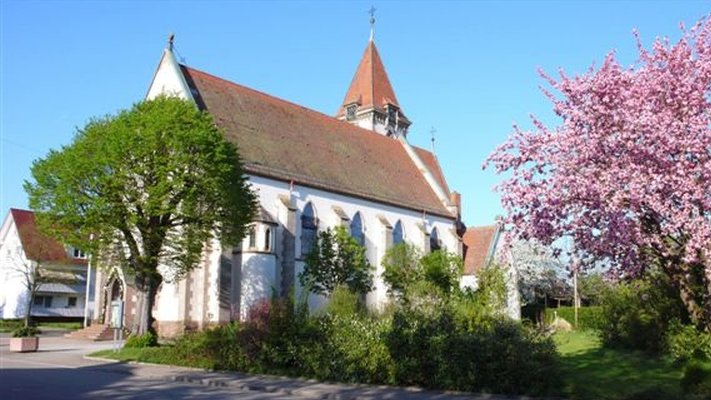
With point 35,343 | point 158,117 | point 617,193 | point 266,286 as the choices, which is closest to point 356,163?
point 266,286

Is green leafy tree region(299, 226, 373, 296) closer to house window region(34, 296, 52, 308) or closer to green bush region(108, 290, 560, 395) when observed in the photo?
green bush region(108, 290, 560, 395)

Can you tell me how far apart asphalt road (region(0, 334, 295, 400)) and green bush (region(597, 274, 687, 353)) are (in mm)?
13225

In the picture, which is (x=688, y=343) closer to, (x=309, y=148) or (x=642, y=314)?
(x=642, y=314)

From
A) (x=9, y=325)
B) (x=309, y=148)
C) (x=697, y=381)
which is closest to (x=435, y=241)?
(x=309, y=148)

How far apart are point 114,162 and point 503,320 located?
15893mm

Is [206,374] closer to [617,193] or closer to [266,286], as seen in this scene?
[617,193]

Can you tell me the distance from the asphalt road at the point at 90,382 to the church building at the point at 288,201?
7.40m

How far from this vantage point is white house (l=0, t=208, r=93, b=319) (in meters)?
55.8

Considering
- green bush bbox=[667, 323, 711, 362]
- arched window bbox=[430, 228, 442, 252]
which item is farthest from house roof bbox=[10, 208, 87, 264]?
green bush bbox=[667, 323, 711, 362]

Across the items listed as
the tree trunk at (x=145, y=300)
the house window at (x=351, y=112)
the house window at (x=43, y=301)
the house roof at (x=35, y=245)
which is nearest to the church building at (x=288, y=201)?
the tree trunk at (x=145, y=300)

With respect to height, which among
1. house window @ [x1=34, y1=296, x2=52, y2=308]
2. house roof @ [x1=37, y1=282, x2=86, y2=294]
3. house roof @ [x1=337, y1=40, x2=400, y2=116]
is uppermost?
house roof @ [x1=337, y1=40, x2=400, y2=116]

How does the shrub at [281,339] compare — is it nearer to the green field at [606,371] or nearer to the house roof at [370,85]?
the green field at [606,371]

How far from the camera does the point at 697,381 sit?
14039mm

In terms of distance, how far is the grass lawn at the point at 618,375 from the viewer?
47.6 ft
